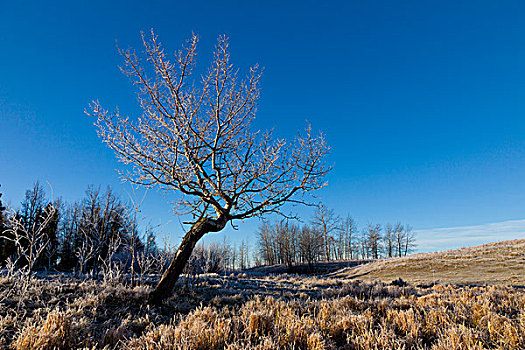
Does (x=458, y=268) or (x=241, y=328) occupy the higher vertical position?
(x=241, y=328)

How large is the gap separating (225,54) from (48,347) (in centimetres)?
744

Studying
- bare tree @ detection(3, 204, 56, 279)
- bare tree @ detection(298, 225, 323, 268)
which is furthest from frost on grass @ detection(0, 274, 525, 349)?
bare tree @ detection(298, 225, 323, 268)

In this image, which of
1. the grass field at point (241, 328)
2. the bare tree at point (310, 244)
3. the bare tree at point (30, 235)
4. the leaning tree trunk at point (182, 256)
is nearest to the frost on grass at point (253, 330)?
the grass field at point (241, 328)

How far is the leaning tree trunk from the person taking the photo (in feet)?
23.8

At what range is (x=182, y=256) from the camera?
763cm

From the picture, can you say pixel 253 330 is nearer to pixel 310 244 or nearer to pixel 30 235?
pixel 30 235

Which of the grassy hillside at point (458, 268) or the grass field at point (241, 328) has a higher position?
the grass field at point (241, 328)

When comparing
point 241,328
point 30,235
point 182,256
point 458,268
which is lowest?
point 458,268

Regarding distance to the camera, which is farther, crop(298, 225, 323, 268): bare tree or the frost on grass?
crop(298, 225, 323, 268): bare tree

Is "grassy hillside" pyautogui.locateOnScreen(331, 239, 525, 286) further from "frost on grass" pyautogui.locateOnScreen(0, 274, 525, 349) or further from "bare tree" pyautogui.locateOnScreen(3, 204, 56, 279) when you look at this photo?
"bare tree" pyautogui.locateOnScreen(3, 204, 56, 279)

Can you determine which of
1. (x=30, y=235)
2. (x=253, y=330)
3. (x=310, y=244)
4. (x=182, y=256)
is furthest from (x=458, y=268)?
(x=30, y=235)

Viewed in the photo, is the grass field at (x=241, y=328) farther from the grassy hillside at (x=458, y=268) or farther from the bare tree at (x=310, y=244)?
the bare tree at (x=310, y=244)

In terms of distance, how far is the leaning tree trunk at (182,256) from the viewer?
7.24 m

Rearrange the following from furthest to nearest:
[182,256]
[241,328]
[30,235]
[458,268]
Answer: [458,268] < [182,256] < [30,235] < [241,328]
